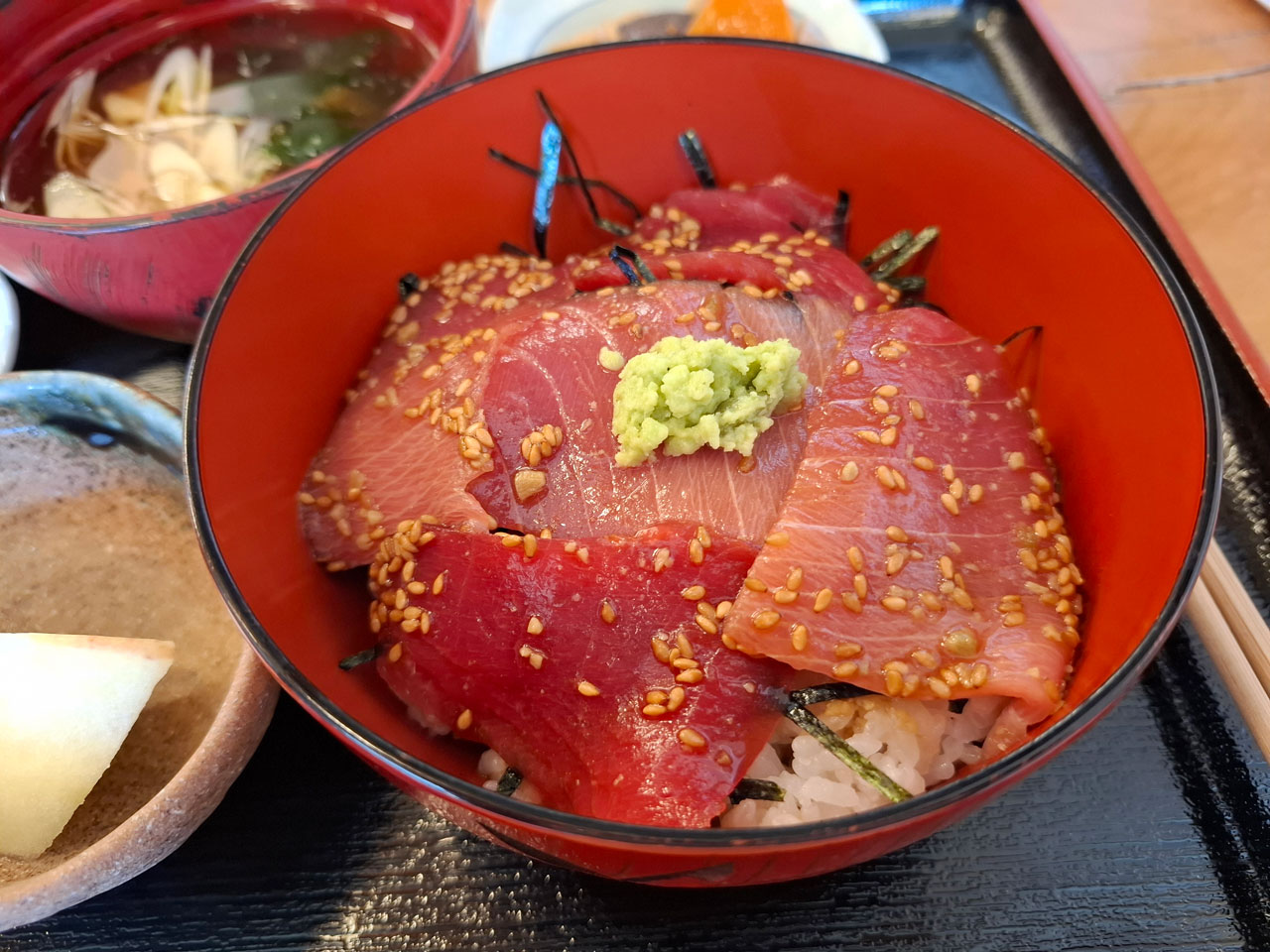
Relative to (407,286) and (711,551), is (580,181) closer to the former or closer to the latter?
(407,286)

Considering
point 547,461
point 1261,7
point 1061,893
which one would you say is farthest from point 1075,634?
point 1261,7

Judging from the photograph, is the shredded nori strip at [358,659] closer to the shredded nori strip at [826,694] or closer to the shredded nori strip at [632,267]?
the shredded nori strip at [826,694]

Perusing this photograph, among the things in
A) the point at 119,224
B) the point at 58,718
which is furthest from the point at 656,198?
the point at 58,718

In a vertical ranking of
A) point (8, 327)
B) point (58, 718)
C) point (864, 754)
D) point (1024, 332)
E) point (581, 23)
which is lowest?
point (58, 718)

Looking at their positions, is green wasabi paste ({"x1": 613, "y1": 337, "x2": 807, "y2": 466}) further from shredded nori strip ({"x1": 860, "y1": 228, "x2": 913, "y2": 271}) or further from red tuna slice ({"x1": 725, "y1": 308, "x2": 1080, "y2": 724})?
shredded nori strip ({"x1": 860, "y1": 228, "x2": 913, "y2": 271})

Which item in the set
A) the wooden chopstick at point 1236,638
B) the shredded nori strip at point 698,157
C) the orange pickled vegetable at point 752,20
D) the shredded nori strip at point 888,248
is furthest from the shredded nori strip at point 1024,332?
the orange pickled vegetable at point 752,20

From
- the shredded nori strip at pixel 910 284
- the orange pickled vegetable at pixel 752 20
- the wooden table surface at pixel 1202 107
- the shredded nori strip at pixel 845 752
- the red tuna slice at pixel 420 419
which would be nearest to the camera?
the shredded nori strip at pixel 845 752
